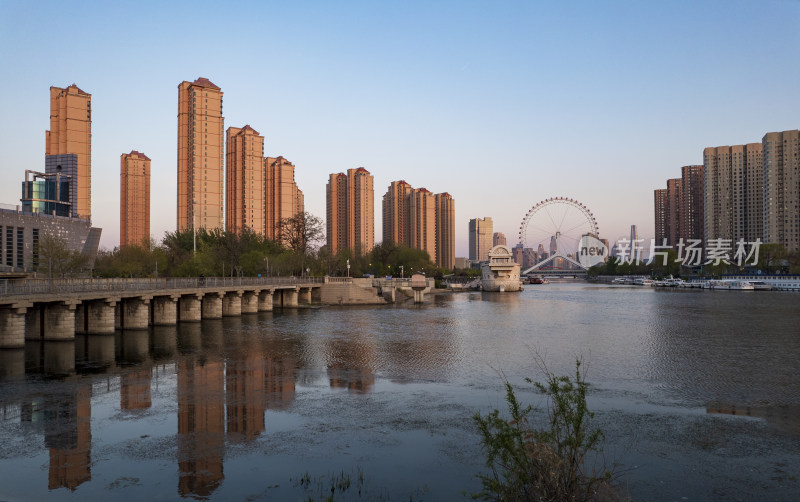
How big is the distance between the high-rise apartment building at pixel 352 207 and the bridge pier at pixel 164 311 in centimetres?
13152

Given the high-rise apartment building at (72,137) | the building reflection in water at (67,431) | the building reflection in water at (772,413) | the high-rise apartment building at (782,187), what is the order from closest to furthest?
the building reflection in water at (67,431) → the building reflection in water at (772,413) → the high-rise apartment building at (72,137) → the high-rise apartment building at (782,187)

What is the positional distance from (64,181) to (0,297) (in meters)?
133

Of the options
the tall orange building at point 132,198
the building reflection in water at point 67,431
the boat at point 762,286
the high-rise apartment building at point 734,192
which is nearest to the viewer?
the building reflection in water at point 67,431

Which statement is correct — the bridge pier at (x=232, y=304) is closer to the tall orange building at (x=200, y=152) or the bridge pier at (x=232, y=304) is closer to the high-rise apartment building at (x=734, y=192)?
the tall orange building at (x=200, y=152)

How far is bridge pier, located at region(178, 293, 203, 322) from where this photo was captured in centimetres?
5410

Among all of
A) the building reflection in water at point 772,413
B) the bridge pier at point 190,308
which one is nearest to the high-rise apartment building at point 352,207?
the bridge pier at point 190,308

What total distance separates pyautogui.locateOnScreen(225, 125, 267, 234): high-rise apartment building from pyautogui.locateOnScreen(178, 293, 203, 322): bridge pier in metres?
90.6

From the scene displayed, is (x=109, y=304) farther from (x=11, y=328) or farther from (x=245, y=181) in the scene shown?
(x=245, y=181)

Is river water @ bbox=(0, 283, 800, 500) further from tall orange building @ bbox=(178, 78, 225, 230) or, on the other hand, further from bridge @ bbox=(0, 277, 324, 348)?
tall orange building @ bbox=(178, 78, 225, 230)

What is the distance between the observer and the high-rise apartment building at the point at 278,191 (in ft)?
520

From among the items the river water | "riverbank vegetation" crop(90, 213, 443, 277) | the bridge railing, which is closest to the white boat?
"riverbank vegetation" crop(90, 213, 443, 277)

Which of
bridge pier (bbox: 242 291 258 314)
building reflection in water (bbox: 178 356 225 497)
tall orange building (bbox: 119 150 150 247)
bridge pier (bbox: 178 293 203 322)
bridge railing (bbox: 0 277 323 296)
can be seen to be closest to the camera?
building reflection in water (bbox: 178 356 225 497)

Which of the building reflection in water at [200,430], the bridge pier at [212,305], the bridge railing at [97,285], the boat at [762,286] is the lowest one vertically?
the boat at [762,286]

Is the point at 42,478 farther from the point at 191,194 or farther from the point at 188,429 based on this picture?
the point at 191,194
